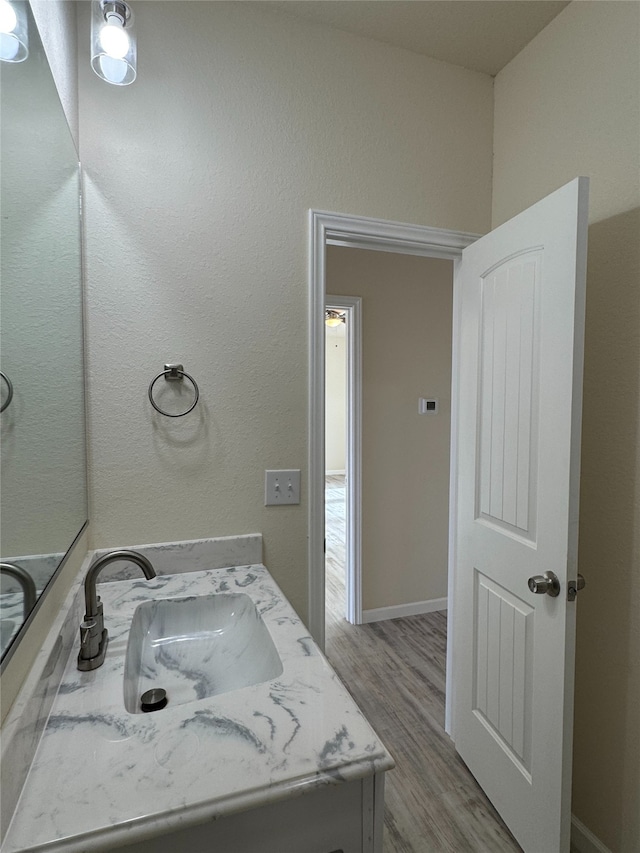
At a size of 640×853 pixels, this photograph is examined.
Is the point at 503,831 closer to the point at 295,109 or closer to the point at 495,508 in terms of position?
the point at 495,508

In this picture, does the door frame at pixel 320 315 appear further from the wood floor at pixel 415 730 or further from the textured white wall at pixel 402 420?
the textured white wall at pixel 402 420

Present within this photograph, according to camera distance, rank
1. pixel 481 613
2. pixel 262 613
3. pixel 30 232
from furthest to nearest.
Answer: pixel 481 613
pixel 262 613
pixel 30 232

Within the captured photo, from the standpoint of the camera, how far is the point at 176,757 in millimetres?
661

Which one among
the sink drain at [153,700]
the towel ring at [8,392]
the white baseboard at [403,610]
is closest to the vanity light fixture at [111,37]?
the towel ring at [8,392]

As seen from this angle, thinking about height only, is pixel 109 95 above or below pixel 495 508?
above

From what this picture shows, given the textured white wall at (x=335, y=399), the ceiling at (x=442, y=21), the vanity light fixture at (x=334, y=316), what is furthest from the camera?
the textured white wall at (x=335, y=399)

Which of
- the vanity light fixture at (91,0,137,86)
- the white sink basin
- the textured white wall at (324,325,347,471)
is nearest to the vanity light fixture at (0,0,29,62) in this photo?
the vanity light fixture at (91,0,137,86)

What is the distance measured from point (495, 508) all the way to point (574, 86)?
1374mm

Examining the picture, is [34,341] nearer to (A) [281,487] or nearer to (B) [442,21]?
(A) [281,487]

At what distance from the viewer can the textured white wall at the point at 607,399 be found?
4.00 ft

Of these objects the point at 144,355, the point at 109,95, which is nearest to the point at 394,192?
the point at 109,95

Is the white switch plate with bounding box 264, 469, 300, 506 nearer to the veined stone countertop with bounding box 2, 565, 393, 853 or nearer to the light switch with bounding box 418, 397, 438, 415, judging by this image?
the veined stone countertop with bounding box 2, 565, 393, 853

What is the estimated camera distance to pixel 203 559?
1393mm

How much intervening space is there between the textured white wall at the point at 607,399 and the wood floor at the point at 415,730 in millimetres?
350
